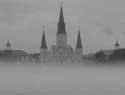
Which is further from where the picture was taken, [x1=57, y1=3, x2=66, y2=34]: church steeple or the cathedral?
[x1=57, y1=3, x2=66, y2=34]: church steeple

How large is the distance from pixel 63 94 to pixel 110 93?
3574 mm

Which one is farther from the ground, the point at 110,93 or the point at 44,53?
the point at 110,93

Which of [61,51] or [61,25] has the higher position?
[61,25]

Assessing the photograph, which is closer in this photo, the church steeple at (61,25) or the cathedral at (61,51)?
the cathedral at (61,51)

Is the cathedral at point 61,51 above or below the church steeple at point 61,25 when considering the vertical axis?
below

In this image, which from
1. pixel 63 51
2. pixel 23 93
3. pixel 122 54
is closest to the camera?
pixel 23 93

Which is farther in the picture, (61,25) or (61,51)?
(61,25)

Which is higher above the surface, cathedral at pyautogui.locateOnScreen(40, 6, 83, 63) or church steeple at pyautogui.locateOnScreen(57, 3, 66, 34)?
church steeple at pyautogui.locateOnScreen(57, 3, 66, 34)

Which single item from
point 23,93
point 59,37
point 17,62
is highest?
point 23,93

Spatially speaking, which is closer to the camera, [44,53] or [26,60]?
[44,53]

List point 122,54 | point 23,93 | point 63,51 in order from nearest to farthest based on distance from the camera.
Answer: point 23,93 < point 122,54 < point 63,51

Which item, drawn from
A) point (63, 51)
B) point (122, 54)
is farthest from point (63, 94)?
point (63, 51)

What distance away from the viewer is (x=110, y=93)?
73.7 feet

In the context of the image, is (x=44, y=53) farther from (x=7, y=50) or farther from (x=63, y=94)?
(x=63, y=94)
